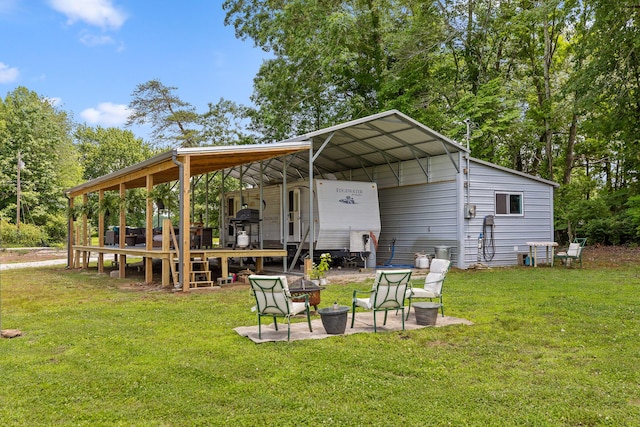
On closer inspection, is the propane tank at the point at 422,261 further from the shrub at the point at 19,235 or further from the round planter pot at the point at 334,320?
the shrub at the point at 19,235

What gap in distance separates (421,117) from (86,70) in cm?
2729

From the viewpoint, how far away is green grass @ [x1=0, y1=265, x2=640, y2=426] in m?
3.93

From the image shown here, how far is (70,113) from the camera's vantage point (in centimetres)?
5156

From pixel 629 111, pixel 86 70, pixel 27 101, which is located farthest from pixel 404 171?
pixel 27 101

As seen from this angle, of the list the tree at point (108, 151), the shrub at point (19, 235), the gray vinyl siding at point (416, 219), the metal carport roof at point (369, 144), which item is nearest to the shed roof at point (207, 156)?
the metal carport roof at point (369, 144)

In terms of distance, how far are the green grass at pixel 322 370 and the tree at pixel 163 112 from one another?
27902 mm

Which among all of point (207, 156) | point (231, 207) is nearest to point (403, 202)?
point (231, 207)

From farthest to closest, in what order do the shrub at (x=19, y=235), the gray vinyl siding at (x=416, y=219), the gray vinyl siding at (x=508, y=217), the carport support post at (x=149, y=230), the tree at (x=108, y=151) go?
the tree at (x=108, y=151) → the shrub at (x=19, y=235) → the gray vinyl siding at (x=416, y=219) → the gray vinyl siding at (x=508, y=217) → the carport support post at (x=149, y=230)

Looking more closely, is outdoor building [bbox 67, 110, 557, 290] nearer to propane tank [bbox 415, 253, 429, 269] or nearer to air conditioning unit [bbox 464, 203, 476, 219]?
air conditioning unit [bbox 464, 203, 476, 219]

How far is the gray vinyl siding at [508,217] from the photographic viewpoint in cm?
1532

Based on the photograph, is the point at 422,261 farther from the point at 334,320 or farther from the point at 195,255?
the point at 334,320

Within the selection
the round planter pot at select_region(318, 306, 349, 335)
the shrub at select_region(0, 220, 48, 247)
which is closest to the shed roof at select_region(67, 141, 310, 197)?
the round planter pot at select_region(318, 306, 349, 335)

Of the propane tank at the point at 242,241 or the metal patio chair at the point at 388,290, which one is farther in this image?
the propane tank at the point at 242,241

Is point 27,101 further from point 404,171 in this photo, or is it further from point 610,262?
point 610,262
